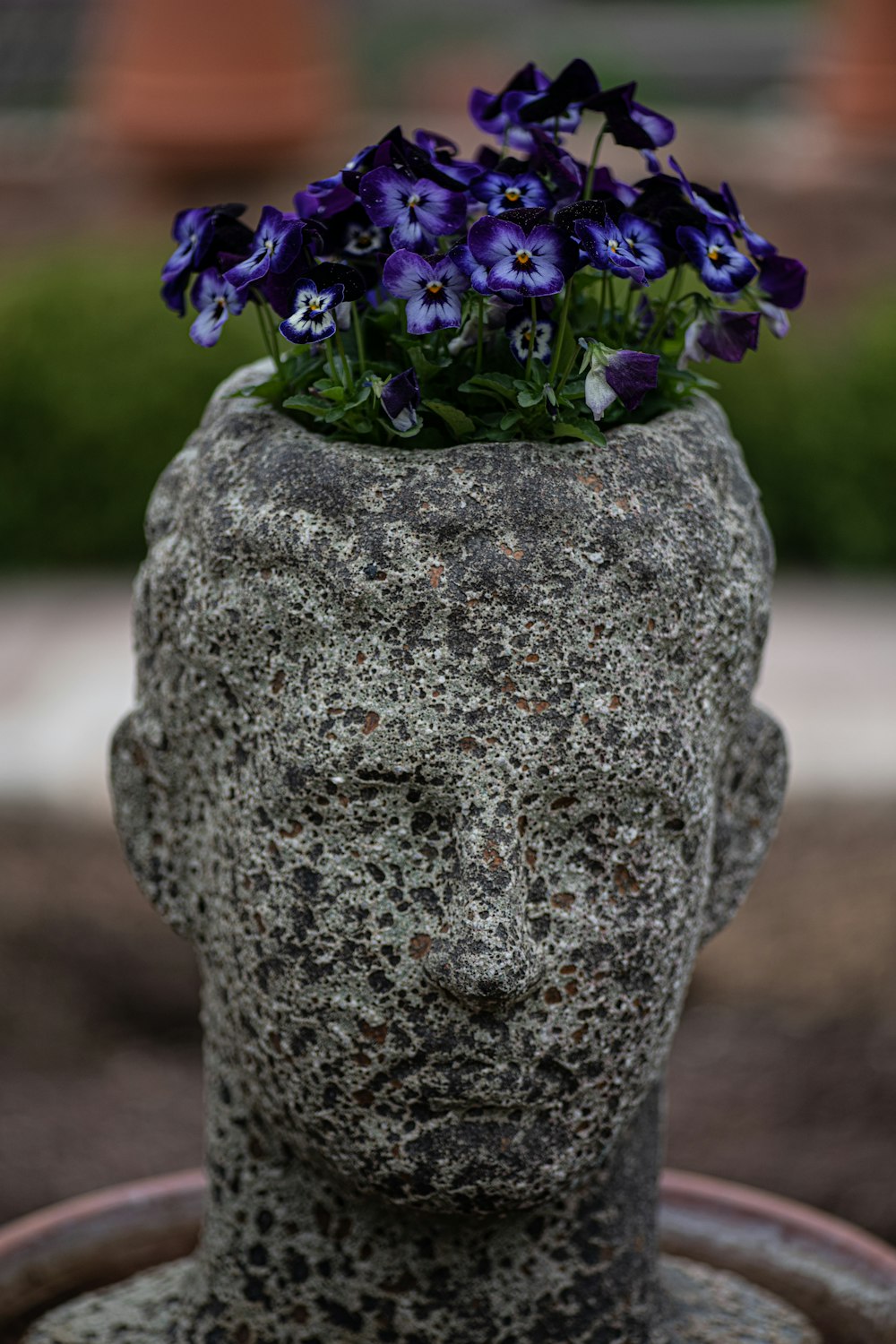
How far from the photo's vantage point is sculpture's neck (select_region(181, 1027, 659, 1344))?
1928 millimetres

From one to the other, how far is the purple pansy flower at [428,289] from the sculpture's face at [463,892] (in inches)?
11.6

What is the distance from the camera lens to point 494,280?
5.33 feet

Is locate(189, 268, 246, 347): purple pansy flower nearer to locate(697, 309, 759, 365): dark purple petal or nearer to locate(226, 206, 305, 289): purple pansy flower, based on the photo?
locate(226, 206, 305, 289): purple pansy flower

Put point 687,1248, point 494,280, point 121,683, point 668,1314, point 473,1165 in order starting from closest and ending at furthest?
point 494,280, point 473,1165, point 668,1314, point 687,1248, point 121,683

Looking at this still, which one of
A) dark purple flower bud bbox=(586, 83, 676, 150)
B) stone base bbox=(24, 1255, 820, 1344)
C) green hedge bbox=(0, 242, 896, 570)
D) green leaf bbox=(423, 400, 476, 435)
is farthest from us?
green hedge bbox=(0, 242, 896, 570)

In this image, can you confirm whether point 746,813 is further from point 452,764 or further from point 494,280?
point 494,280

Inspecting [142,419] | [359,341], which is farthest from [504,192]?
[142,419]

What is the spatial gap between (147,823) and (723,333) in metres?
0.81

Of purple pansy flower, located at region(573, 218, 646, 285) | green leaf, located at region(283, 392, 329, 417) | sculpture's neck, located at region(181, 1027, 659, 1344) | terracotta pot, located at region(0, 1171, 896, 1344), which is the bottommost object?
terracotta pot, located at region(0, 1171, 896, 1344)

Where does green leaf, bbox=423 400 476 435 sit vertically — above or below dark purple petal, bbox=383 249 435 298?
below

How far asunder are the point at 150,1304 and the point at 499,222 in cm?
140

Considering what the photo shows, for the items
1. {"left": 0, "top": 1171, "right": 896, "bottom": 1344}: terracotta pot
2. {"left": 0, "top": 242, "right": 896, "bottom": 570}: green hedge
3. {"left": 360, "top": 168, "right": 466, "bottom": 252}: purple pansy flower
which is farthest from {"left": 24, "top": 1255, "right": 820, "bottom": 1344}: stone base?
{"left": 0, "top": 242, "right": 896, "bottom": 570}: green hedge

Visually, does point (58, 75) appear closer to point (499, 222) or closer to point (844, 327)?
point (844, 327)

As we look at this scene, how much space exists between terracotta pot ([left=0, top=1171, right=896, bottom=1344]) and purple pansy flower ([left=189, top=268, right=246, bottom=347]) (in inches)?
47.8
